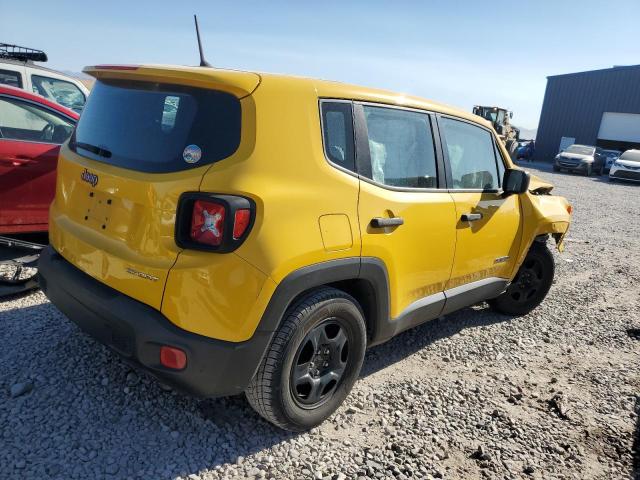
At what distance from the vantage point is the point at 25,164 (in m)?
4.10

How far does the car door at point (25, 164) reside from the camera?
404cm

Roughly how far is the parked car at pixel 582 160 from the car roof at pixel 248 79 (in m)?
24.7

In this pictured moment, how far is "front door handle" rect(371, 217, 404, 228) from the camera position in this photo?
262 centimetres

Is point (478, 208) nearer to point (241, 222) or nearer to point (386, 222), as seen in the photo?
point (386, 222)

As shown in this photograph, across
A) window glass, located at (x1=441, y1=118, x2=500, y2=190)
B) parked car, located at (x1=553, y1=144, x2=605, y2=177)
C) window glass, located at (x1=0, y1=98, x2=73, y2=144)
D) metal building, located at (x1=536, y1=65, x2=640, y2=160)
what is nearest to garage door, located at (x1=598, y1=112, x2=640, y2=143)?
metal building, located at (x1=536, y1=65, x2=640, y2=160)

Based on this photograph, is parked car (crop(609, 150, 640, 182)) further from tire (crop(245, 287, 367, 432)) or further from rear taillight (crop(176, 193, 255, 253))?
rear taillight (crop(176, 193, 255, 253))

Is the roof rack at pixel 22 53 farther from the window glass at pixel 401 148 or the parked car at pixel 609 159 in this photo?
the parked car at pixel 609 159

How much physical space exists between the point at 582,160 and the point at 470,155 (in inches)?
945

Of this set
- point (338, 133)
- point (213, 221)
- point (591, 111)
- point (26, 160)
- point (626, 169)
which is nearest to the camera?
point (213, 221)

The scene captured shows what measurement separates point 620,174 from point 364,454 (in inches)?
944

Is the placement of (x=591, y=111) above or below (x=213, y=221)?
above

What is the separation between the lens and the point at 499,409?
10.3ft

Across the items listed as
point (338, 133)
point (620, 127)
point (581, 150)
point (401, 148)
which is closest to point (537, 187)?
point (401, 148)

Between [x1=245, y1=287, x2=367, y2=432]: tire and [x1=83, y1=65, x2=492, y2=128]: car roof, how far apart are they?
3.38 feet
